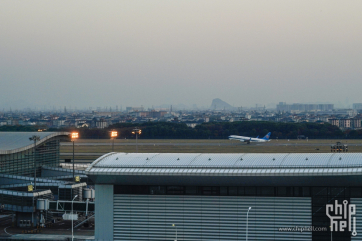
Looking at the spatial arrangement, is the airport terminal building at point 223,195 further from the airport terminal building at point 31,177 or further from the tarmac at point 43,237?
the airport terminal building at point 31,177

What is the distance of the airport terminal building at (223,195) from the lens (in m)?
35.2

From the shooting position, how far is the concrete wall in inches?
1506

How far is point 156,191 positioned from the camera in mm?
37781

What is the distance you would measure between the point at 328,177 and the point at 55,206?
27.0m

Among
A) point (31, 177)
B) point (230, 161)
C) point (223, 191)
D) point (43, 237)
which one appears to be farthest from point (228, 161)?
point (31, 177)

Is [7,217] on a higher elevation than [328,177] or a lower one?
lower

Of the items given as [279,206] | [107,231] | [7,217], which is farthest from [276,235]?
[7,217]

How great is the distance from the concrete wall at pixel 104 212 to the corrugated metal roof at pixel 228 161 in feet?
5.45

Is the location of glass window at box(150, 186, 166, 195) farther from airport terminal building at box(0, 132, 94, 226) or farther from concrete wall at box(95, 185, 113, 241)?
airport terminal building at box(0, 132, 94, 226)


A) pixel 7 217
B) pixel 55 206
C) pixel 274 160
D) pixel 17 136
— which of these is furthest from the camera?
pixel 17 136

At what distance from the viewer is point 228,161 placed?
37.7m

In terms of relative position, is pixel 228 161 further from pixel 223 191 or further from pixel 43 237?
pixel 43 237

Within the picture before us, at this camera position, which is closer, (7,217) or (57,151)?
(7,217)

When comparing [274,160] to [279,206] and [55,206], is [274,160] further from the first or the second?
[55,206]
